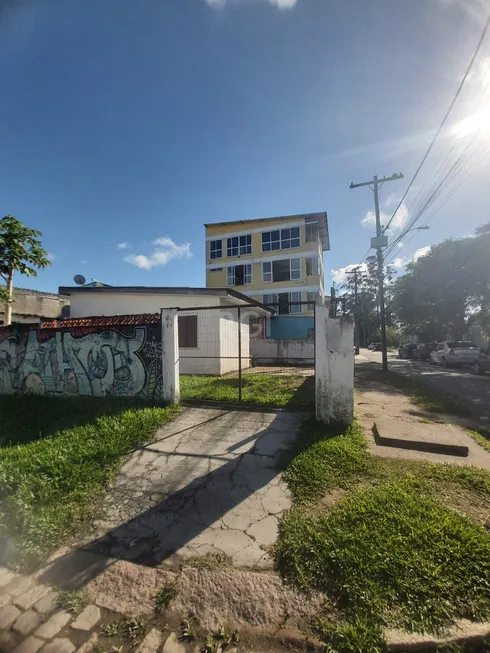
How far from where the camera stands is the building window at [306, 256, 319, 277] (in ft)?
79.4

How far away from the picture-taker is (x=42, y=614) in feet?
6.73

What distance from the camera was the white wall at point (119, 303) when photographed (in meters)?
11.9

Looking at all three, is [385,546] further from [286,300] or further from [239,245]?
[239,245]

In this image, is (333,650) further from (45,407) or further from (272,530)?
(45,407)

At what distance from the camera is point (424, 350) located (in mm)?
22578

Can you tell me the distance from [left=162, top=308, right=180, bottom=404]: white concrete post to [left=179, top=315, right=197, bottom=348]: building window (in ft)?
14.8

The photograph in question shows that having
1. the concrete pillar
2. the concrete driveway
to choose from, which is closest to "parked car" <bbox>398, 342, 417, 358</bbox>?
the concrete pillar

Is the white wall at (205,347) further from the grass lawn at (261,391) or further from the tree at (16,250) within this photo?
the tree at (16,250)

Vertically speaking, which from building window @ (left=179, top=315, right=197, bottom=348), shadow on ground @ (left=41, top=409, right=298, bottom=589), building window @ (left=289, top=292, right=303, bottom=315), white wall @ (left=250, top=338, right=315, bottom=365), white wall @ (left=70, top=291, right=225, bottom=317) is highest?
Result: building window @ (left=289, top=292, right=303, bottom=315)

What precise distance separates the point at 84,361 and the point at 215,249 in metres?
22.2

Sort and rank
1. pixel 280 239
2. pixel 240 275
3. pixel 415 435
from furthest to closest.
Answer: pixel 240 275 → pixel 280 239 → pixel 415 435

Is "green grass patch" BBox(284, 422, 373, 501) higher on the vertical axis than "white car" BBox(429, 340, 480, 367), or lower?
lower

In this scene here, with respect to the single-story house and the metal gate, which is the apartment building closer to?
the metal gate

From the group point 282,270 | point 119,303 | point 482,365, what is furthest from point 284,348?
point 282,270
